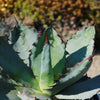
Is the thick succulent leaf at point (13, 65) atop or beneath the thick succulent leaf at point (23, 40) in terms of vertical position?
beneath

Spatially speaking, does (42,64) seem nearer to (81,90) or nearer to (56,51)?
(56,51)

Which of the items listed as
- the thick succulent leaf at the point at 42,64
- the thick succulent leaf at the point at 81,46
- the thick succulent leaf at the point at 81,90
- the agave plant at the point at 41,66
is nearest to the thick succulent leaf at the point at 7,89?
the agave plant at the point at 41,66

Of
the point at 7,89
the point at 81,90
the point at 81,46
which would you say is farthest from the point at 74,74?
the point at 7,89

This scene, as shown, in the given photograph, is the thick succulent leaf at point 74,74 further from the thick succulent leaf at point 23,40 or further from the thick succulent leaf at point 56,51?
the thick succulent leaf at point 23,40

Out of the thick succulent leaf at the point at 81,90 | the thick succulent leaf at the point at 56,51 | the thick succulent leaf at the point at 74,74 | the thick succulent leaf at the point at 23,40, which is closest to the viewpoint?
the thick succulent leaf at the point at 74,74

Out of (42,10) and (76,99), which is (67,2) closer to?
(42,10)

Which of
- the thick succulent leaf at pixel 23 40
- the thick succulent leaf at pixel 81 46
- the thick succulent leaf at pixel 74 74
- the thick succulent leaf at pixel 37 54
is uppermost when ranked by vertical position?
the thick succulent leaf at pixel 23 40

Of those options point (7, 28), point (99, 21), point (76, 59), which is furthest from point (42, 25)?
point (76, 59)

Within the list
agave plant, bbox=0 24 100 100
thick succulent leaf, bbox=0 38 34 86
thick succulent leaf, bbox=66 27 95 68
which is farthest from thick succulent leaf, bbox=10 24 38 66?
thick succulent leaf, bbox=66 27 95 68

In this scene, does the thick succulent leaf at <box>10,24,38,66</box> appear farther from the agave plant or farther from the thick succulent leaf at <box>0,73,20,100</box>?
the thick succulent leaf at <box>0,73,20,100</box>
